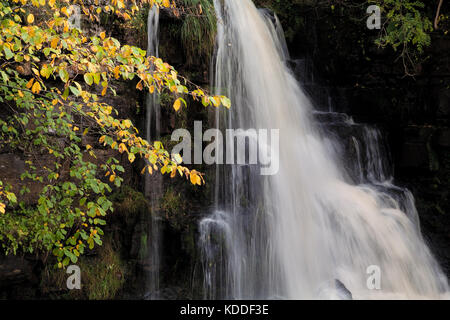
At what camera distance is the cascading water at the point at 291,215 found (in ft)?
19.1

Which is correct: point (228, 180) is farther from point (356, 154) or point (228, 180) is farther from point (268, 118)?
point (356, 154)

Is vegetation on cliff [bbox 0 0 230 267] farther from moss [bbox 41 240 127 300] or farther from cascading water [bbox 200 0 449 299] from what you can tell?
cascading water [bbox 200 0 449 299]

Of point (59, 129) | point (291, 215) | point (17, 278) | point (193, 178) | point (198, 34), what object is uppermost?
point (198, 34)

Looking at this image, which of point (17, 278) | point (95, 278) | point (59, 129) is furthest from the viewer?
point (95, 278)

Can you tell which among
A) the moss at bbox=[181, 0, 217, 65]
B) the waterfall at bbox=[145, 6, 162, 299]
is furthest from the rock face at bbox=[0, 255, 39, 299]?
the moss at bbox=[181, 0, 217, 65]

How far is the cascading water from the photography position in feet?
19.1

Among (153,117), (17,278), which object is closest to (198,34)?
(153,117)

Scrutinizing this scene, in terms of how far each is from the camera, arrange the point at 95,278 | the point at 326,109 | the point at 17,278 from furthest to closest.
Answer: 1. the point at 326,109
2. the point at 95,278
3. the point at 17,278

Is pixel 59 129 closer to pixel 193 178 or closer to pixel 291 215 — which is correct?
pixel 193 178

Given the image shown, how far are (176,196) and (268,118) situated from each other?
228cm

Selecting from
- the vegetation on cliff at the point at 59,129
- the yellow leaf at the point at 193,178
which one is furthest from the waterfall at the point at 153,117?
the yellow leaf at the point at 193,178

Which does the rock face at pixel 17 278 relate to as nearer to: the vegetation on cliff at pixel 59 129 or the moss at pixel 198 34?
the vegetation on cliff at pixel 59 129

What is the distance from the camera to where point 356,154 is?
7.92m

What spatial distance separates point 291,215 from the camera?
6305 millimetres
